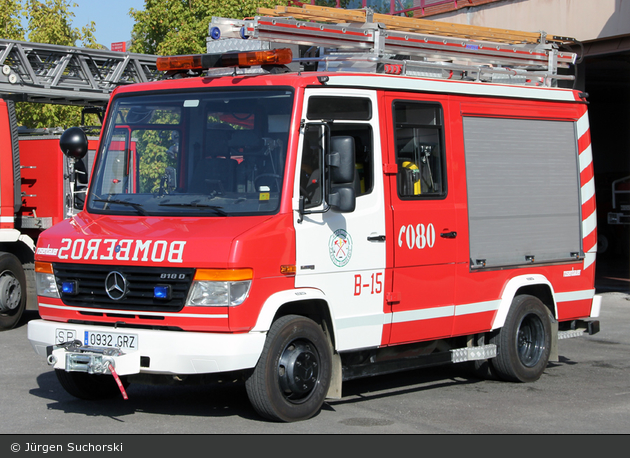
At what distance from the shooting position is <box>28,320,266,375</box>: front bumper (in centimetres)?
620

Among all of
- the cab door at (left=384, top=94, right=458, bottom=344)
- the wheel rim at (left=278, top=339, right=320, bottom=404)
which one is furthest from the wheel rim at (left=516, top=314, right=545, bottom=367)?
the wheel rim at (left=278, top=339, right=320, bottom=404)

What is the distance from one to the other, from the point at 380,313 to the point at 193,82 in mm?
2452

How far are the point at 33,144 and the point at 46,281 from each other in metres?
6.65

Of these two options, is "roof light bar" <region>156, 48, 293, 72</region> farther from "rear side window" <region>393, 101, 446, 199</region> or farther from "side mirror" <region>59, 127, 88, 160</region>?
"rear side window" <region>393, 101, 446, 199</region>

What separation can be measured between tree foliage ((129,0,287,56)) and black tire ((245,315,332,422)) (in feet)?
60.7

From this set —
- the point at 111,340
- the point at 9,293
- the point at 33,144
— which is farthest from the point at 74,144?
the point at 33,144

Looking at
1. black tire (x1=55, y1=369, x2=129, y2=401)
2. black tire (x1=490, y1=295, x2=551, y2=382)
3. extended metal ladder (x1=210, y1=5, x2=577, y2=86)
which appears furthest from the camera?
black tire (x1=490, y1=295, x2=551, y2=382)

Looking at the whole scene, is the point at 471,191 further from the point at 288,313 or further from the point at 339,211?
the point at 288,313

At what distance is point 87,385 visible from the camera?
24.8 ft

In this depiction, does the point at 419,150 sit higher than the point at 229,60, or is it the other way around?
the point at 229,60

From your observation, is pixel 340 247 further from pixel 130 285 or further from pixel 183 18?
pixel 183 18

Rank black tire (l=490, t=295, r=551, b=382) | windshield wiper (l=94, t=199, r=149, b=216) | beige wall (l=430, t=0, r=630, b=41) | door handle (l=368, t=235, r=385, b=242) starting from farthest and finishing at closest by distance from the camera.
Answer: beige wall (l=430, t=0, r=630, b=41) → black tire (l=490, t=295, r=551, b=382) → door handle (l=368, t=235, r=385, b=242) → windshield wiper (l=94, t=199, r=149, b=216)

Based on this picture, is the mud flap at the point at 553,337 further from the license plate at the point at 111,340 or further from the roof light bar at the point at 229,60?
the license plate at the point at 111,340

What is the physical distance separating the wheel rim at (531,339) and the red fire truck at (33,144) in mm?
5224
